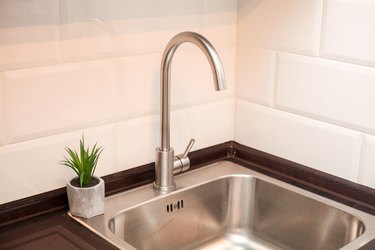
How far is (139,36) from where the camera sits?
1203 millimetres

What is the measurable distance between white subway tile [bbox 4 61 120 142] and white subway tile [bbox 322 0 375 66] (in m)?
0.45

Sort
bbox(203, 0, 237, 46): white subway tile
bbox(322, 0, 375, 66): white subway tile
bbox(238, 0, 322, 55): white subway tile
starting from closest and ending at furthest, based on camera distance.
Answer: bbox(322, 0, 375, 66): white subway tile → bbox(238, 0, 322, 55): white subway tile → bbox(203, 0, 237, 46): white subway tile

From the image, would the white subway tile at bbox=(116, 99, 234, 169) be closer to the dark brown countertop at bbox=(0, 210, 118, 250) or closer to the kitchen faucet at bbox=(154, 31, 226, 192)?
the kitchen faucet at bbox=(154, 31, 226, 192)

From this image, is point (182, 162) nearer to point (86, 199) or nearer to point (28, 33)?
point (86, 199)

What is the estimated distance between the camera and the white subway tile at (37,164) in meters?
1.07

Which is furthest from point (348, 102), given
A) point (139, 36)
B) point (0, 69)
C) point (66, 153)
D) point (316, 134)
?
point (0, 69)

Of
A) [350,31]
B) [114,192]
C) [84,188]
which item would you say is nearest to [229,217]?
[114,192]

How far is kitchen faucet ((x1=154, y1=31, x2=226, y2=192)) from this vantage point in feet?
3.53

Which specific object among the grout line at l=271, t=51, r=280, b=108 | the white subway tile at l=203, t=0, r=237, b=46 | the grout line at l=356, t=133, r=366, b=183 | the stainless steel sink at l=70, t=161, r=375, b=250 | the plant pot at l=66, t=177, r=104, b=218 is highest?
the white subway tile at l=203, t=0, r=237, b=46

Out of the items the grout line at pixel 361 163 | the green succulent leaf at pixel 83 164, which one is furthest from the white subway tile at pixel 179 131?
the grout line at pixel 361 163

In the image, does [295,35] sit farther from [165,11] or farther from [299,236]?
[299,236]

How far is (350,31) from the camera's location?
3.77 ft

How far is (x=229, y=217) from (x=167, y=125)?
0.98ft

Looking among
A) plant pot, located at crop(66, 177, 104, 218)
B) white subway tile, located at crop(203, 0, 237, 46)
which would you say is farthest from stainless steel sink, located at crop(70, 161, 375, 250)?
white subway tile, located at crop(203, 0, 237, 46)
